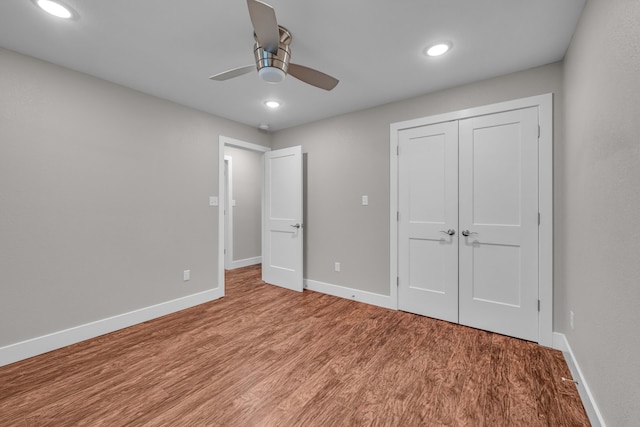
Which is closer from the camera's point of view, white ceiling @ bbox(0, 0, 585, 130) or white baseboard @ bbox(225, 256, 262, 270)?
white ceiling @ bbox(0, 0, 585, 130)

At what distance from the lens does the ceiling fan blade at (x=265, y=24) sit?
1.33 meters

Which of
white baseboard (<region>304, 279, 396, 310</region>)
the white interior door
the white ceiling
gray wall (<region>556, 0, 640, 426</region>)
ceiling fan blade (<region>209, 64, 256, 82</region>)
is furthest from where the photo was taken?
the white interior door

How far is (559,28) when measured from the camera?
6.09ft

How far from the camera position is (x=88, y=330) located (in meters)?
2.47

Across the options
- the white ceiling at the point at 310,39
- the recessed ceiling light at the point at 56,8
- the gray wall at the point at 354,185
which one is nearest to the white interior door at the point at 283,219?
the gray wall at the point at 354,185

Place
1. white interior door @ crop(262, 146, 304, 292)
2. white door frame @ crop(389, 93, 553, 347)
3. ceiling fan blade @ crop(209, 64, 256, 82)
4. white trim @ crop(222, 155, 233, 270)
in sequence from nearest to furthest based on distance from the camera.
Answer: ceiling fan blade @ crop(209, 64, 256, 82) < white door frame @ crop(389, 93, 553, 347) < white interior door @ crop(262, 146, 304, 292) < white trim @ crop(222, 155, 233, 270)

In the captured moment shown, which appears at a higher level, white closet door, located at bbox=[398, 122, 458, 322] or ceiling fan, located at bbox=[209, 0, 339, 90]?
ceiling fan, located at bbox=[209, 0, 339, 90]

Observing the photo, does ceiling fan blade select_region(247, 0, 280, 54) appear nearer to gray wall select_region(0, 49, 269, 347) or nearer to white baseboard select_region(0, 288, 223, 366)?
gray wall select_region(0, 49, 269, 347)

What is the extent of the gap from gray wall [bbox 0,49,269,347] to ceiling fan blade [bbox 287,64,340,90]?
192 centimetres

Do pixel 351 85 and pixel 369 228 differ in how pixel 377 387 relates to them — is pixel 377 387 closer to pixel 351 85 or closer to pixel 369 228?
pixel 369 228

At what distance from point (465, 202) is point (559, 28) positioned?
1.44 m

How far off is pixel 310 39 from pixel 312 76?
0.26 meters

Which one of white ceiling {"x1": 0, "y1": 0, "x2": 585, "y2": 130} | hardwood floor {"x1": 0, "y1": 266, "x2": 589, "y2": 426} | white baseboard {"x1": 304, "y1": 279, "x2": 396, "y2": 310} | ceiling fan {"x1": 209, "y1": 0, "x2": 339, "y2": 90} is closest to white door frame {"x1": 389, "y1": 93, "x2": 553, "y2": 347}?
hardwood floor {"x1": 0, "y1": 266, "x2": 589, "y2": 426}

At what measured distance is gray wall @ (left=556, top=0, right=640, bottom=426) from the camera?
3.54 ft
